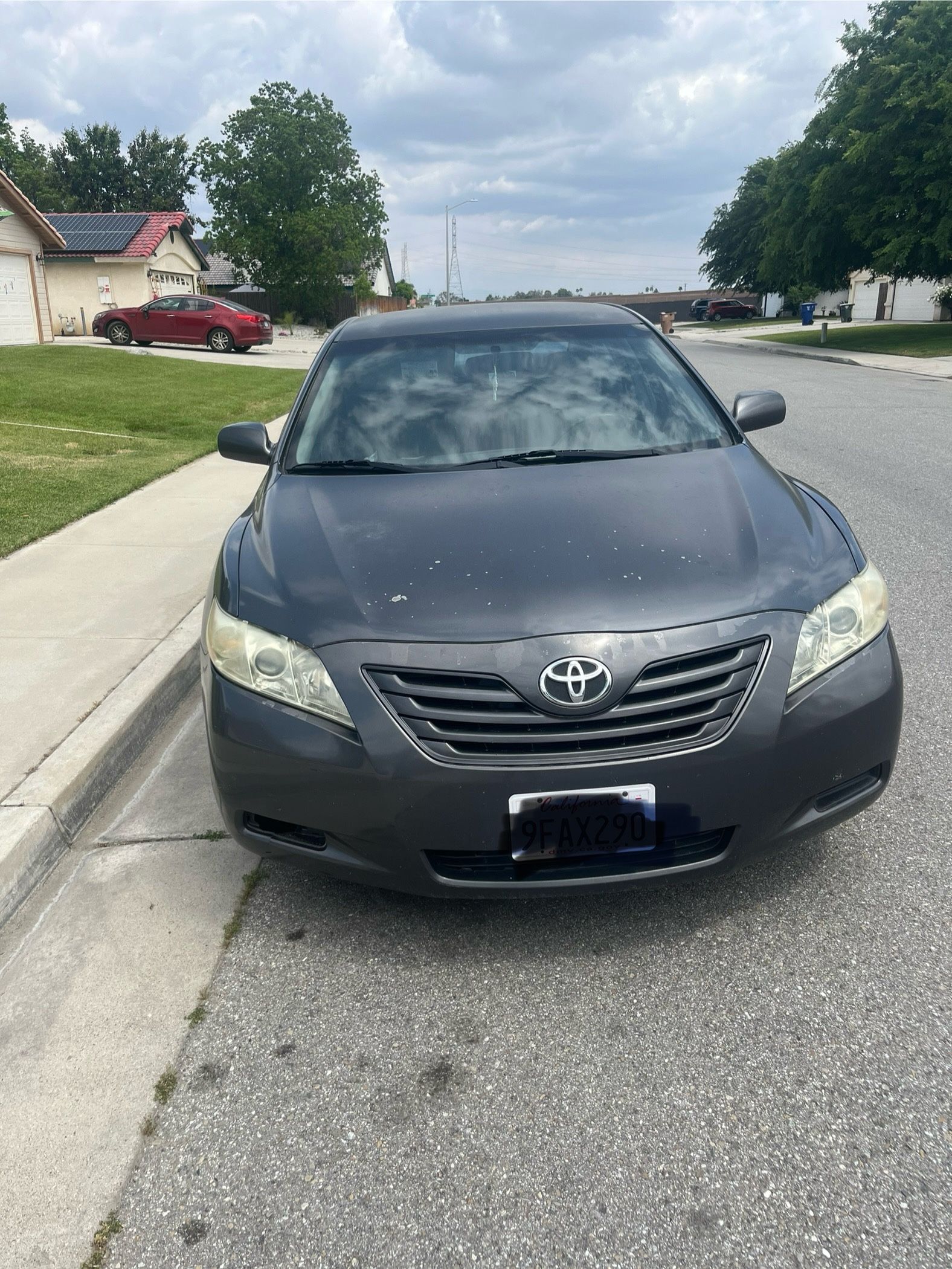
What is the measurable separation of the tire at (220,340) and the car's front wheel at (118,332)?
2555 millimetres

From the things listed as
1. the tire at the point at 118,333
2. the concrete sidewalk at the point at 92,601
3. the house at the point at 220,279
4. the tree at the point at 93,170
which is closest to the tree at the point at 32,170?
the tree at the point at 93,170

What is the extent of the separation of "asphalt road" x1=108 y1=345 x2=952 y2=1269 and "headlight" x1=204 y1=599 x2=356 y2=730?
734 mm

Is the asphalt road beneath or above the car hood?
beneath

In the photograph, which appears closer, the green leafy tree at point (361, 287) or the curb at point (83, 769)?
the curb at point (83, 769)

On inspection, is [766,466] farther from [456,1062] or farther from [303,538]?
[456,1062]

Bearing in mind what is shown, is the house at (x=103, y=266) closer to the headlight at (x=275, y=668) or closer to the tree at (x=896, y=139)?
the tree at (x=896, y=139)

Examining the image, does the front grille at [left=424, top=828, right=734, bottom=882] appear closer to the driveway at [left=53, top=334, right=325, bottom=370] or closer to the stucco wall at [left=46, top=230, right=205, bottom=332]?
the driveway at [left=53, top=334, right=325, bottom=370]

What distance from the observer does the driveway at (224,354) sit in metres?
26.0

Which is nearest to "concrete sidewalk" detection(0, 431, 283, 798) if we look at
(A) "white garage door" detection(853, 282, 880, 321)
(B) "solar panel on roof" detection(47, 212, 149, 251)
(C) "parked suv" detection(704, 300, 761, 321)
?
(B) "solar panel on roof" detection(47, 212, 149, 251)

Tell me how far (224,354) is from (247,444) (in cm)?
2808

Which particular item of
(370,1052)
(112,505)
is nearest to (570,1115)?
(370,1052)

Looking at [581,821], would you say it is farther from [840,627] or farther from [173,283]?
[173,283]

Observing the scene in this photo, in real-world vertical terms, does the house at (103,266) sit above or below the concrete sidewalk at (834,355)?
above

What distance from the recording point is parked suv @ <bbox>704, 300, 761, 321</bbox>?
69562 millimetres
